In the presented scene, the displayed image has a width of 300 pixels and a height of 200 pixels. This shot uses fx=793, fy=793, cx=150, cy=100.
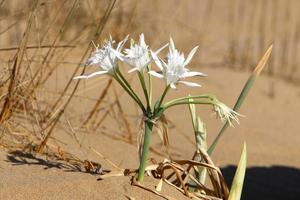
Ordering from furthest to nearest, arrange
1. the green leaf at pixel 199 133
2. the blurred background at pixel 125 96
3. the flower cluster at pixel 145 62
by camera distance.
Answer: the blurred background at pixel 125 96 → the green leaf at pixel 199 133 → the flower cluster at pixel 145 62

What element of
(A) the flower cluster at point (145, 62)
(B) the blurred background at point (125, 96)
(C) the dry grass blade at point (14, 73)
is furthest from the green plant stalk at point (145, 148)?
(C) the dry grass blade at point (14, 73)

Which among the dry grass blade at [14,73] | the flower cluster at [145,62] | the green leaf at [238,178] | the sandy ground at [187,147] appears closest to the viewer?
the flower cluster at [145,62]

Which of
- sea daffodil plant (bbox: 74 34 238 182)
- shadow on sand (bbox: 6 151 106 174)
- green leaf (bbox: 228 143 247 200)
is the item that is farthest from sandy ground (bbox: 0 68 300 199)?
sea daffodil plant (bbox: 74 34 238 182)

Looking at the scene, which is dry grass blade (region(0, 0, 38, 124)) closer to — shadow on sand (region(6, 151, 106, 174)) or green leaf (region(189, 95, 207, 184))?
shadow on sand (region(6, 151, 106, 174))

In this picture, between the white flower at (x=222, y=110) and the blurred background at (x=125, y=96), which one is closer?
the white flower at (x=222, y=110)

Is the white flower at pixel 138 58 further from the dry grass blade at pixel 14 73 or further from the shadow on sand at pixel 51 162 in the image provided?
the dry grass blade at pixel 14 73

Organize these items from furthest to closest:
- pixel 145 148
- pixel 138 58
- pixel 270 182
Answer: pixel 270 182, pixel 145 148, pixel 138 58

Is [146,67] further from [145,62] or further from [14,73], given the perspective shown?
[14,73]

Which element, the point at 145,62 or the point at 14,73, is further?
the point at 14,73

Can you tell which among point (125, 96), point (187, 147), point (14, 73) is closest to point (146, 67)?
point (14, 73)
